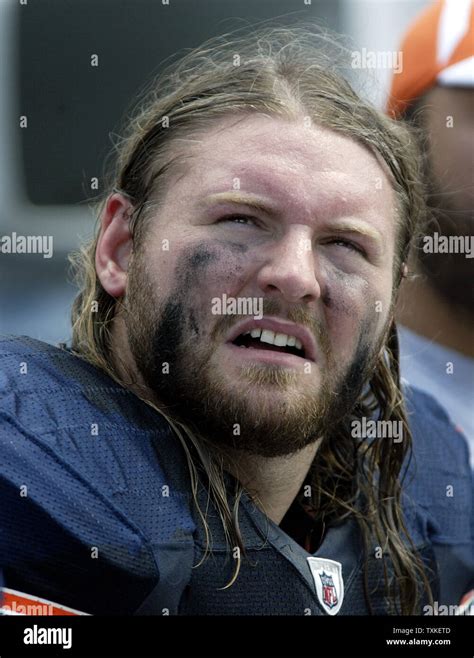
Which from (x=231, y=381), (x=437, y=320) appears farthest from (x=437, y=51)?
(x=231, y=381)

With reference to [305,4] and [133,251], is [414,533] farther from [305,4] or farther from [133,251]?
[305,4]

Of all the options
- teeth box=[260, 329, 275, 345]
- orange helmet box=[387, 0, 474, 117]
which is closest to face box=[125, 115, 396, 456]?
teeth box=[260, 329, 275, 345]

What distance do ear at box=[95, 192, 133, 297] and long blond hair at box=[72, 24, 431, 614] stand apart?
21 millimetres

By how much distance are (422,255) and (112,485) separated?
30.3 inches

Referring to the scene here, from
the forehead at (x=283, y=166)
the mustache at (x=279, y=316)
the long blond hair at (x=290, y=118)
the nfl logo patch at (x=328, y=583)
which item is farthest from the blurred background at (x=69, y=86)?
the nfl logo patch at (x=328, y=583)

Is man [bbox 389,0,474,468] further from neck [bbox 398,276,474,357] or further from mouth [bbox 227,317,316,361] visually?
mouth [bbox 227,317,316,361]

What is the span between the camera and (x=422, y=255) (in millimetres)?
1548

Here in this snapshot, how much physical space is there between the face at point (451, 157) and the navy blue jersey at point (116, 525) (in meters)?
0.59

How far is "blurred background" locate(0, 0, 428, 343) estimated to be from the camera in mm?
1381

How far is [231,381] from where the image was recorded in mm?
1082

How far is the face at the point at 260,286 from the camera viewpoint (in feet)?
3.58

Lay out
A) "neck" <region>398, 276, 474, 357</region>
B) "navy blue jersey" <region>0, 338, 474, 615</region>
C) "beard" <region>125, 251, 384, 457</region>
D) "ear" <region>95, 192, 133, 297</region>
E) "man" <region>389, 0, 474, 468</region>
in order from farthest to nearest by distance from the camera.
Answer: "neck" <region>398, 276, 474, 357</region>
"man" <region>389, 0, 474, 468</region>
"ear" <region>95, 192, 133, 297</region>
"beard" <region>125, 251, 384, 457</region>
"navy blue jersey" <region>0, 338, 474, 615</region>

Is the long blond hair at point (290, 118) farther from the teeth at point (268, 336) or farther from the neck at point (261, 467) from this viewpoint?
the teeth at point (268, 336)

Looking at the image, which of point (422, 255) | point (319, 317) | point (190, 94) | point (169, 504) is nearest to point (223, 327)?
point (319, 317)
